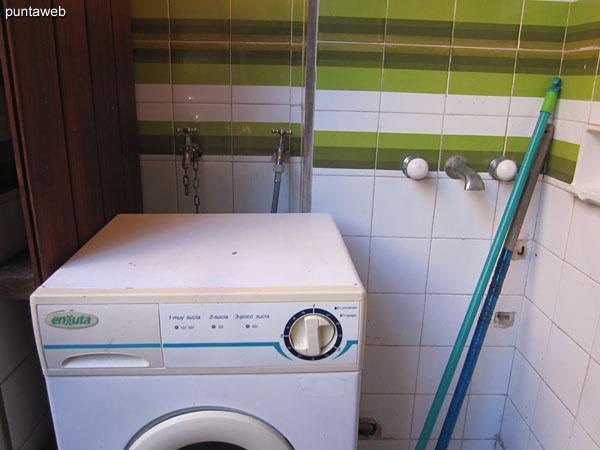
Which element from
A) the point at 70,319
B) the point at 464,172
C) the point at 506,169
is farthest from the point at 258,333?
the point at 506,169

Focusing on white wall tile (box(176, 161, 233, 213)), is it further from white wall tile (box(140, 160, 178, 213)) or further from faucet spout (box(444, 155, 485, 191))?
faucet spout (box(444, 155, 485, 191))

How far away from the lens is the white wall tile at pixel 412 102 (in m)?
1.27

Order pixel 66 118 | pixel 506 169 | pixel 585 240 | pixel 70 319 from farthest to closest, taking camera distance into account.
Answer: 1. pixel 506 169
2. pixel 585 240
3. pixel 66 118
4. pixel 70 319

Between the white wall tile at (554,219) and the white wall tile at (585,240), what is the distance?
1.2 inches

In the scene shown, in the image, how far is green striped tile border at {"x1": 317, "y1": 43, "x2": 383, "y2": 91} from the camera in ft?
4.06

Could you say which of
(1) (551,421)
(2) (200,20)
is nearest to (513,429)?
(1) (551,421)

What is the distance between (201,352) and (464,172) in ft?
2.52

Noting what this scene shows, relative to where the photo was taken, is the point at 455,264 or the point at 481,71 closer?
the point at 481,71

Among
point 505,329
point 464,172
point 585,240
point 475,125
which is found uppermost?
point 475,125

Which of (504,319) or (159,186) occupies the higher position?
(159,186)

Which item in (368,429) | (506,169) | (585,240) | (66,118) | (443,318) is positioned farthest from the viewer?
(368,429)

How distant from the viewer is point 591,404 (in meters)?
1.11

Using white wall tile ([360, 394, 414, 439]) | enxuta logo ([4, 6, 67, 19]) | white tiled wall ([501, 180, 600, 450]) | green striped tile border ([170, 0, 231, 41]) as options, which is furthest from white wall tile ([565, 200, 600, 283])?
enxuta logo ([4, 6, 67, 19])

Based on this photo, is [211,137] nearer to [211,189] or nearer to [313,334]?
[211,189]
